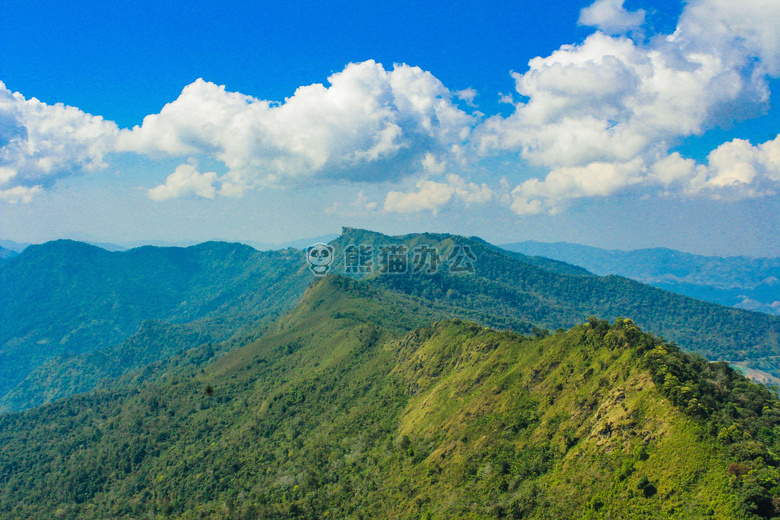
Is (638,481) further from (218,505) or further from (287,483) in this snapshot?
(218,505)

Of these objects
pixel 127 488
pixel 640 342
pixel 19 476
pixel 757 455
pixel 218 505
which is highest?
pixel 640 342

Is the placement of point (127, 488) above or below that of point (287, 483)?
below

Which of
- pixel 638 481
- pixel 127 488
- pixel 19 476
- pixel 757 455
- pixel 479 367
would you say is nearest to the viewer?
pixel 757 455

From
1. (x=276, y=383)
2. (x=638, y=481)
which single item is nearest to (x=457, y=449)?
(x=638, y=481)

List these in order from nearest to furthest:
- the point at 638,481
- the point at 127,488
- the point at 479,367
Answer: the point at 638,481, the point at 479,367, the point at 127,488

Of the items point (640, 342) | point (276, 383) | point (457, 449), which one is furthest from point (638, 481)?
point (276, 383)

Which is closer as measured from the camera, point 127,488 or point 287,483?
point 287,483

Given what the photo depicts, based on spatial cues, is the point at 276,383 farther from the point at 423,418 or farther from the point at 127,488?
the point at 423,418
